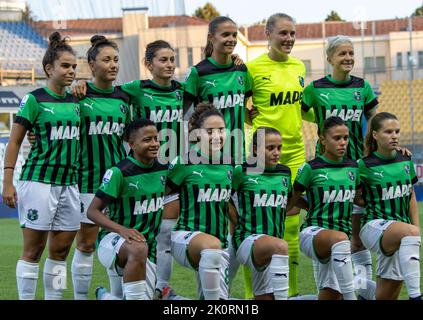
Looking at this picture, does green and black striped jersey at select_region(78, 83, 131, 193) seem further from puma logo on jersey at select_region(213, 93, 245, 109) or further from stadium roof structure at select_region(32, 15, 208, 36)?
stadium roof structure at select_region(32, 15, 208, 36)

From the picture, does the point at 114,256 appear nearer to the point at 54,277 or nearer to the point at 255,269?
the point at 54,277

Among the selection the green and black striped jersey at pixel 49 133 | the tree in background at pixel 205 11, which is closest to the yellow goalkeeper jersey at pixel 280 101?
the green and black striped jersey at pixel 49 133

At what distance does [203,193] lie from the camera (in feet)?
16.7

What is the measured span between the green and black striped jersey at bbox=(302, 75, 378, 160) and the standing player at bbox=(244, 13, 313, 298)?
0.11m

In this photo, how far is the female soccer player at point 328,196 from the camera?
5258 millimetres

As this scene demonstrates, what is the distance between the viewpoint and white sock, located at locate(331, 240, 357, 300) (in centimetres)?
509

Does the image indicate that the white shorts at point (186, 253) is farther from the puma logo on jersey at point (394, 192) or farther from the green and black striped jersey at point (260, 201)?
the puma logo on jersey at point (394, 192)

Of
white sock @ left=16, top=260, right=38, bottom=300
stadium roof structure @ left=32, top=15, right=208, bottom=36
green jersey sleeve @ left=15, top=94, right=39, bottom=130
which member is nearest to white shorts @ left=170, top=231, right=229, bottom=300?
white sock @ left=16, top=260, right=38, bottom=300

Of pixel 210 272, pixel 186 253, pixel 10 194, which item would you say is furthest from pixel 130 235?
pixel 10 194

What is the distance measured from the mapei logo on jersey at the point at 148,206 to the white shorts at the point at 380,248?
1.36 metres

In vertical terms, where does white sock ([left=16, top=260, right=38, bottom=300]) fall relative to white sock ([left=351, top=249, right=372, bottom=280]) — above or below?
above

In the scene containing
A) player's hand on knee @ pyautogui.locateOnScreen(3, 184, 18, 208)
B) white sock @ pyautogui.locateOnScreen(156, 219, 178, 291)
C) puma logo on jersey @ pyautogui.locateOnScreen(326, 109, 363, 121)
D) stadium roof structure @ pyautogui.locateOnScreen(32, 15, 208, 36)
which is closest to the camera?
player's hand on knee @ pyautogui.locateOnScreen(3, 184, 18, 208)
